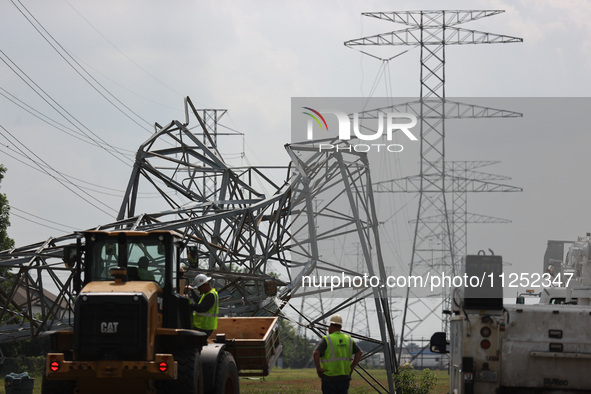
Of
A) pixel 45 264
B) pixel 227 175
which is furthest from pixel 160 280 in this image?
pixel 227 175

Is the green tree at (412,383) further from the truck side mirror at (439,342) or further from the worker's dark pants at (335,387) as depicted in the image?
the worker's dark pants at (335,387)

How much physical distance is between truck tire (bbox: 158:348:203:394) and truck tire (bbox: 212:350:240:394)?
0.61m

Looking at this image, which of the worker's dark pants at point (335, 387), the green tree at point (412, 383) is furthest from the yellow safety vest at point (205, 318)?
the green tree at point (412, 383)

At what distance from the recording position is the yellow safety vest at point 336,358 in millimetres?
11109

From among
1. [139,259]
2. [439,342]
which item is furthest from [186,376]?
[439,342]

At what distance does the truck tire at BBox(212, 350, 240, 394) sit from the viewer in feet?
40.0

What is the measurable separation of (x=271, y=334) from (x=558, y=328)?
588 cm

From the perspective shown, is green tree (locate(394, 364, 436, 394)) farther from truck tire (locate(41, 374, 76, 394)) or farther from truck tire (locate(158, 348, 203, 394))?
truck tire (locate(41, 374, 76, 394))

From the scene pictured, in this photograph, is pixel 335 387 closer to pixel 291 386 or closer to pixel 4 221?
pixel 291 386

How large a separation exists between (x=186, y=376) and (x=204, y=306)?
153 centimetres

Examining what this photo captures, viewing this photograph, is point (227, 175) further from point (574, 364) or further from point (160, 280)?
point (574, 364)

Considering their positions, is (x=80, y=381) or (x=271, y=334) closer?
(x=80, y=381)

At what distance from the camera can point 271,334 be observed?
14.8 metres

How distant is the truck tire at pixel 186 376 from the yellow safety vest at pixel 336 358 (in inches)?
68.0
